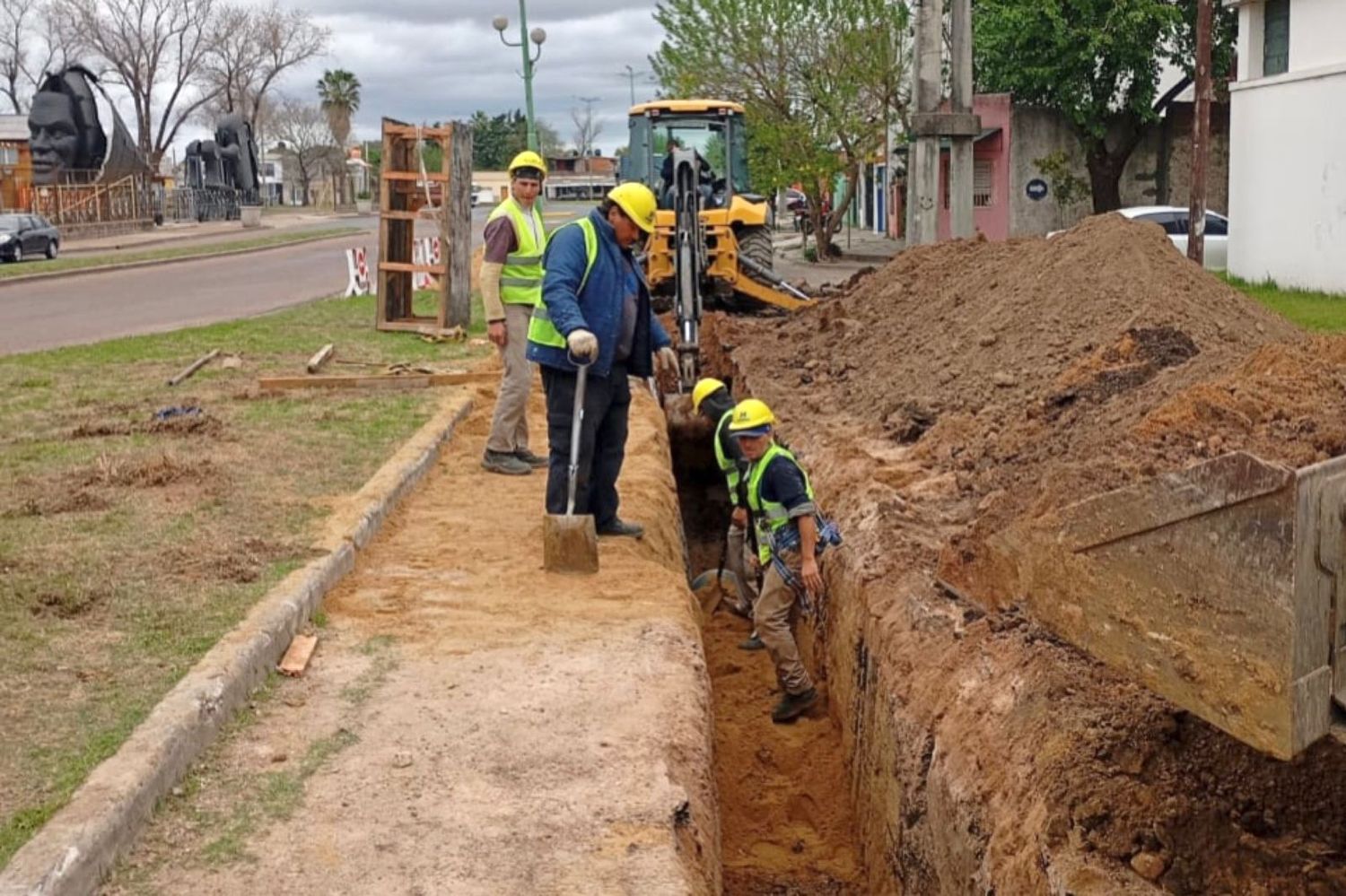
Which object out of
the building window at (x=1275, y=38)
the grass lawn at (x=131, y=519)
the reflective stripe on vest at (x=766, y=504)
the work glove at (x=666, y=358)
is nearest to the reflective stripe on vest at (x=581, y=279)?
the work glove at (x=666, y=358)

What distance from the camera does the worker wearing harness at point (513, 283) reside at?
900 centimetres

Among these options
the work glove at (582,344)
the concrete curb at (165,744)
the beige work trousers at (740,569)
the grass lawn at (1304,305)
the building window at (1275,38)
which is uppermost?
the building window at (1275,38)

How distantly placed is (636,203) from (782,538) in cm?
181

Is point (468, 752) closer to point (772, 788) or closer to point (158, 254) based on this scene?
point (772, 788)

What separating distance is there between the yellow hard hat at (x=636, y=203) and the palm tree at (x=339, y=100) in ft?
290

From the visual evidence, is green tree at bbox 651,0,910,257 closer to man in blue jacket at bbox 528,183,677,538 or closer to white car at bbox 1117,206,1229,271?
white car at bbox 1117,206,1229,271

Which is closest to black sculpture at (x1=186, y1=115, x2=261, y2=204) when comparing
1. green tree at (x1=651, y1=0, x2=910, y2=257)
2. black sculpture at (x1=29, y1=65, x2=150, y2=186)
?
black sculpture at (x1=29, y1=65, x2=150, y2=186)

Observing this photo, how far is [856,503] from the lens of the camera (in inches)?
321

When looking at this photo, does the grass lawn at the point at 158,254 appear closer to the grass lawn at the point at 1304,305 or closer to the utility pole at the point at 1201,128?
the utility pole at the point at 1201,128

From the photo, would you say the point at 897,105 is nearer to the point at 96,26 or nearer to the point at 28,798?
the point at 28,798

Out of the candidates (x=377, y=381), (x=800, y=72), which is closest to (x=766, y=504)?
(x=377, y=381)

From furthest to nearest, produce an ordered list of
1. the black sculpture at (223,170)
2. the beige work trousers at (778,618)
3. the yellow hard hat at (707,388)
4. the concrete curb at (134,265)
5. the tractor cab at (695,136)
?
the black sculpture at (223,170)
the concrete curb at (134,265)
the tractor cab at (695,136)
the yellow hard hat at (707,388)
the beige work trousers at (778,618)

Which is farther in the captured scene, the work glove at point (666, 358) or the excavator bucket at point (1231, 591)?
the work glove at point (666, 358)

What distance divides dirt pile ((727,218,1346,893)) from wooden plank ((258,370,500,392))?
8.24 ft
